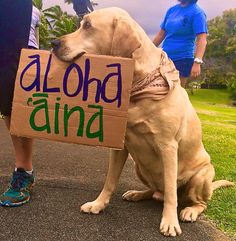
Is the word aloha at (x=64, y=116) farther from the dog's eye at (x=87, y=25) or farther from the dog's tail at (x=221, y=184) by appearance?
the dog's tail at (x=221, y=184)

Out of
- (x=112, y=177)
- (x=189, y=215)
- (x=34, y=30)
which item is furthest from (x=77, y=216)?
(x=34, y=30)

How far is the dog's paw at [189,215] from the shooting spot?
10.6ft

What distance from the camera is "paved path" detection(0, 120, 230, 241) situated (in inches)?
112

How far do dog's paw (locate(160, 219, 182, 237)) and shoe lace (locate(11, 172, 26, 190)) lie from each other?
3.94ft

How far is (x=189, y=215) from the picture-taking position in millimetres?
3275

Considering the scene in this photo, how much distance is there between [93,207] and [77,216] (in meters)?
0.16

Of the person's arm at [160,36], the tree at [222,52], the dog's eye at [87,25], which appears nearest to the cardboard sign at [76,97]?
the dog's eye at [87,25]

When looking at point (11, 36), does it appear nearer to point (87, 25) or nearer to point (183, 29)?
point (87, 25)

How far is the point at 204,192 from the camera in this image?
3416mm

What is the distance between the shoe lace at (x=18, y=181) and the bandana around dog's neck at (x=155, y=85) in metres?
1.20

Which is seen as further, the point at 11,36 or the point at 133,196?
the point at 133,196

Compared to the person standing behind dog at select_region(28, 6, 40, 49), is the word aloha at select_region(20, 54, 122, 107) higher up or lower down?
lower down

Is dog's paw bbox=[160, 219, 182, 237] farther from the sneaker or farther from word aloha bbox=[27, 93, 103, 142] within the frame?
the sneaker

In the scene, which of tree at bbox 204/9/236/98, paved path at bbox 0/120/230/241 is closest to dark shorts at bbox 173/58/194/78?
paved path at bbox 0/120/230/241
